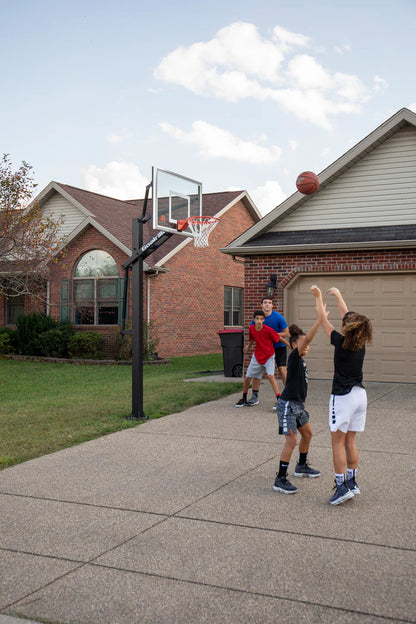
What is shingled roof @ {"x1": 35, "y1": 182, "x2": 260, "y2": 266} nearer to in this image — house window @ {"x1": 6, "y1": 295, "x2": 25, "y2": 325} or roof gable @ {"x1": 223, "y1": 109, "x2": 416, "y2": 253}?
house window @ {"x1": 6, "y1": 295, "x2": 25, "y2": 325}

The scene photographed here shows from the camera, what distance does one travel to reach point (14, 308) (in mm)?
25125

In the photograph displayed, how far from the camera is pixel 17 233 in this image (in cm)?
2002

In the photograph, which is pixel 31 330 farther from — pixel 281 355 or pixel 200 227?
pixel 281 355

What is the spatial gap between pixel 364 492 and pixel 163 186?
603 centimetres

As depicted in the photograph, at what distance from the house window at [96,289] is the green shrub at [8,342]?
7.54 ft

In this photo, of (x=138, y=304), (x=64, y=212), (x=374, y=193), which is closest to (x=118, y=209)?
(x=64, y=212)

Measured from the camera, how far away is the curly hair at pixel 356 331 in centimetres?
556

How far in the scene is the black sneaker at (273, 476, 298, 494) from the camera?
19.7 ft

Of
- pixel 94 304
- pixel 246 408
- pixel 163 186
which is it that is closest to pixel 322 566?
pixel 246 408

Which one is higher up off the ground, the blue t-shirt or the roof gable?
the roof gable

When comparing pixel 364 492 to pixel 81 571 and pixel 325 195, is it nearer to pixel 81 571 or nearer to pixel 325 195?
pixel 81 571

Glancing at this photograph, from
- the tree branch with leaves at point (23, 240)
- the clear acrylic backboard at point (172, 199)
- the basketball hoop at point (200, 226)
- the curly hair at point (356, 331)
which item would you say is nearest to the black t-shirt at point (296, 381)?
the curly hair at point (356, 331)

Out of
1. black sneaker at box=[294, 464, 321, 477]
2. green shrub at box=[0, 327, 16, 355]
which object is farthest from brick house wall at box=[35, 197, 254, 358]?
black sneaker at box=[294, 464, 321, 477]

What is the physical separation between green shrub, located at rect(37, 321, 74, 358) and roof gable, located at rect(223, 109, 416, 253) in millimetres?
8856
